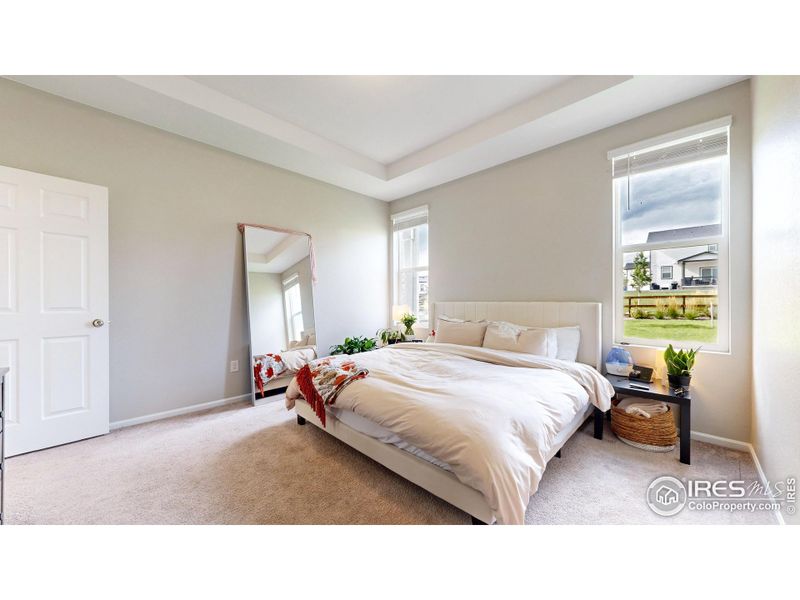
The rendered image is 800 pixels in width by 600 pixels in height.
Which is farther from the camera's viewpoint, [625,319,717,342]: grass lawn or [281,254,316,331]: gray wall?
[281,254,316,331]: gray wall

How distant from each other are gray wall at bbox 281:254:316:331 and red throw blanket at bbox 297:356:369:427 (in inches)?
57.3

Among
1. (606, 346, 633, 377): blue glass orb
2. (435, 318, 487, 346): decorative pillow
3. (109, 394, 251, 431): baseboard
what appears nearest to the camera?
(606, 346, 633, 377): blue glass orb

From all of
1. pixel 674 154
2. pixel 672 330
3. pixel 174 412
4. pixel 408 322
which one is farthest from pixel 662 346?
pixel 174 412

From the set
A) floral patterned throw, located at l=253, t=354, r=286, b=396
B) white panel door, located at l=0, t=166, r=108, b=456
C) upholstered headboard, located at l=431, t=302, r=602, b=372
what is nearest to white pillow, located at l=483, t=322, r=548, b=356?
upholstered headboard, located at l=431, t=302, r=602, b=372

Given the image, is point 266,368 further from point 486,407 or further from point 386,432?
point 486,407

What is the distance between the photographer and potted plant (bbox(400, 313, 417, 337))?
158 inches

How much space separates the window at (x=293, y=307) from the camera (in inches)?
137

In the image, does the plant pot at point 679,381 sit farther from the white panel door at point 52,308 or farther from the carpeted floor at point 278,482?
the white panel door at point 52,308

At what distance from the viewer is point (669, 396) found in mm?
1904

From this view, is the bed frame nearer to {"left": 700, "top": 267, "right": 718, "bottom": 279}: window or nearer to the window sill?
the window sill

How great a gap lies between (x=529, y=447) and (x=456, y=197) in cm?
320
